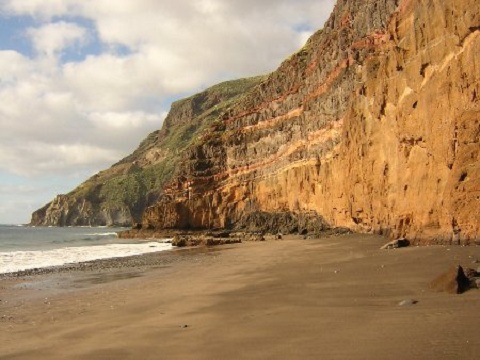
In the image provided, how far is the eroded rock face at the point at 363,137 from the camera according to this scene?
15867 millimetres

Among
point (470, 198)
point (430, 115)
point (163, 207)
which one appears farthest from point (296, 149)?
point (470, 198)

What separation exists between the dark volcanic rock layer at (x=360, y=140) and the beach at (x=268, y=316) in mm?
3783

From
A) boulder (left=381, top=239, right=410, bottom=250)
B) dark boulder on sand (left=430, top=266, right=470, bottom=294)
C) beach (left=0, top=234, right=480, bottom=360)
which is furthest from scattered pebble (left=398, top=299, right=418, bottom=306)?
boulder (left=381, top=239, right=410, bottom=250)

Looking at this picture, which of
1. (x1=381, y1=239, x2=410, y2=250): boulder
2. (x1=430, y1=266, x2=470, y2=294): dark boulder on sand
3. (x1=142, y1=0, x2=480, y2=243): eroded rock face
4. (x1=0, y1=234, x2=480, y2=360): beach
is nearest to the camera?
(x1=0, y1=234, x2=480, y2=360): beach

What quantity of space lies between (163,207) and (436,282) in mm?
57753

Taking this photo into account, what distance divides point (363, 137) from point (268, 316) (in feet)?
76.5

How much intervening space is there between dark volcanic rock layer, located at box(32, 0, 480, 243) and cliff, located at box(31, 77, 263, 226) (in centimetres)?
6835

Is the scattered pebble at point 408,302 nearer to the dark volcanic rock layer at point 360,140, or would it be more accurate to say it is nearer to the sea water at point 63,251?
the dark volcanic rock layer at point 360,140

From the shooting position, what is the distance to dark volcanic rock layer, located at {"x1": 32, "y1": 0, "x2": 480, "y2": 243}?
15.9 m

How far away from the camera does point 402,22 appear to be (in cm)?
2181

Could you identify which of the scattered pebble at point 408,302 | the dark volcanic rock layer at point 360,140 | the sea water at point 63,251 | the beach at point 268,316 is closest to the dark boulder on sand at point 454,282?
the beach at point 268,316

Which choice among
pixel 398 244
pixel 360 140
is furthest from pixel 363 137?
pixel 398 244

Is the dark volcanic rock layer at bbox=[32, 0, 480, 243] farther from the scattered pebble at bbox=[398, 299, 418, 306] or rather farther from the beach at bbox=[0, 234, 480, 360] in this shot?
the scattered pebble at bbox=[398, 299, 418, 306]

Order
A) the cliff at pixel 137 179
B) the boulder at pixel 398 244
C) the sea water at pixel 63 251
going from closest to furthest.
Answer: the boulder at pixel 398 244 → the sea water at pixel 63 251 → the cliff at pixel 137 179
